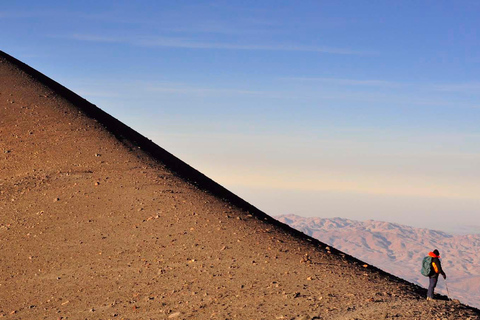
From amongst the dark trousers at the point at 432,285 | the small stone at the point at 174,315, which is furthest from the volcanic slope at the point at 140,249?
the dark trousers at the point at 432,285

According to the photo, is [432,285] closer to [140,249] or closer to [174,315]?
[174,315]

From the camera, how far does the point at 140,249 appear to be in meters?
19.5

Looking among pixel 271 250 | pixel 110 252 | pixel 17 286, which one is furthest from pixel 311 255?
pixel 17 286

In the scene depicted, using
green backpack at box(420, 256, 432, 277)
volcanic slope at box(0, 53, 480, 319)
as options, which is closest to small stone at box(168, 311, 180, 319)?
volcanic slope at box(0, 53, 480, 319)

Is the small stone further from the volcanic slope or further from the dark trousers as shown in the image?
the dark trousers

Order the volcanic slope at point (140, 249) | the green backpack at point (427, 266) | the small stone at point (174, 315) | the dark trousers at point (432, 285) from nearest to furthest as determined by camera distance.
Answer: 1. the small stone at point (174, 315)
2. the volcanic slope at point (140, 249)
3. the dark trousers at point (432, 285)
4. the green backpack at point (427, 266)

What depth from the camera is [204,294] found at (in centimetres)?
1575

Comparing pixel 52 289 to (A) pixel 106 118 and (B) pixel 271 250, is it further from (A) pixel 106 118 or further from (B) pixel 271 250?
(A) pixel 106 118

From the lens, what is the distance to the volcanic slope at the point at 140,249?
15.1m

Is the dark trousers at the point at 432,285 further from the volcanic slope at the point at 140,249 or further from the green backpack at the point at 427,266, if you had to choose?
the volcanic slope at the point at 140,249

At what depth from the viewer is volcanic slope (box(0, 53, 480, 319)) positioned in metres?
15.1

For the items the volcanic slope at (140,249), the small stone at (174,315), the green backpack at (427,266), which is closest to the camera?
the small stone at (174,315)

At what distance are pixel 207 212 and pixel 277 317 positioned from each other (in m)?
9.13

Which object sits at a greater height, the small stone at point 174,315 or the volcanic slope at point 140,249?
the volcanic slope at point 140,249
